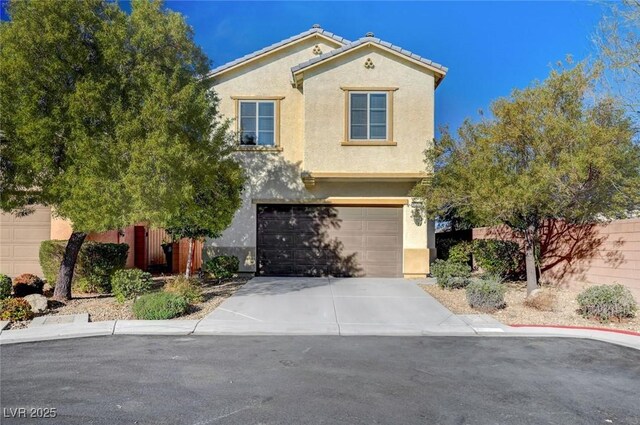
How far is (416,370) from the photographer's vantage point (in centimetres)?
627

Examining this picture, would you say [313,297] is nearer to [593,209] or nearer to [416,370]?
[416,370]

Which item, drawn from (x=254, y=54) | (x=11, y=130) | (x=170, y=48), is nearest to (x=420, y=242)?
(x=254, y=54)

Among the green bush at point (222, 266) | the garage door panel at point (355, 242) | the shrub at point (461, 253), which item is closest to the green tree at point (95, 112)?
the green bush at point (222, 266)

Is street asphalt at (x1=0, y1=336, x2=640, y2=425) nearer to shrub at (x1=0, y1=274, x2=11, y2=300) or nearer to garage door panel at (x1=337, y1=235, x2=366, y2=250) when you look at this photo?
shrub at (x1=0, y1=274, x2=11, y2=300)

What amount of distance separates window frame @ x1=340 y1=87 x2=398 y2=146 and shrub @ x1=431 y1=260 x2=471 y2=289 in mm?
4210

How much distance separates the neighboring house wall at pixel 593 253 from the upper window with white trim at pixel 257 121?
8984mm

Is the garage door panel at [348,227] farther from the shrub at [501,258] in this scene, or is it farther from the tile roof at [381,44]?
the tile roof at [381,44]

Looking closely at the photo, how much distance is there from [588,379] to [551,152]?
A: 5988 mm

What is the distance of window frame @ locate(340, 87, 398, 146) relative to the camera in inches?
569

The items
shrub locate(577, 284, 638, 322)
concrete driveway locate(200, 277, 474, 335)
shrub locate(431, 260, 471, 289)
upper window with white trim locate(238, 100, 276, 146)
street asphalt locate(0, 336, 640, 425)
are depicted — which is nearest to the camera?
street asphalt locate(0, 336, 640, 425)

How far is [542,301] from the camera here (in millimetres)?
10258

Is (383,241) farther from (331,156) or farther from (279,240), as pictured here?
(279,240)

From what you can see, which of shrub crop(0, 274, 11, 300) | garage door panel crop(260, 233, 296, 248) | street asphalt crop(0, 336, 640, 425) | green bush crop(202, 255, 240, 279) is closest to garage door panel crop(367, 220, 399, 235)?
garage door panel crop(260, 233, 296, 248)

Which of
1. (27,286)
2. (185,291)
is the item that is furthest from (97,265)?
(185,291)
